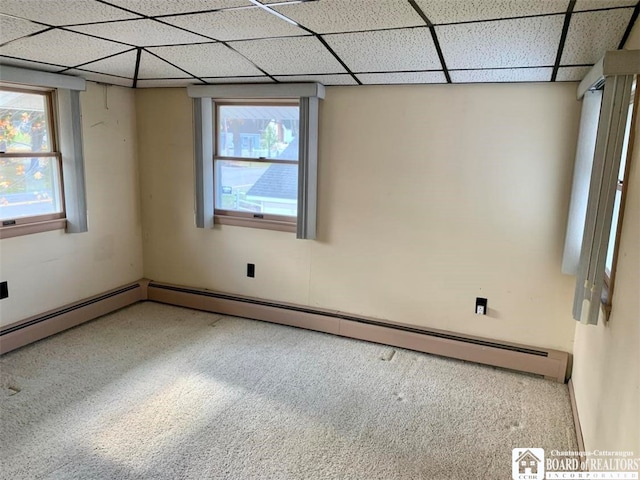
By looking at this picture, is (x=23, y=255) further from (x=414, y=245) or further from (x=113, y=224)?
(x=414, y=245)

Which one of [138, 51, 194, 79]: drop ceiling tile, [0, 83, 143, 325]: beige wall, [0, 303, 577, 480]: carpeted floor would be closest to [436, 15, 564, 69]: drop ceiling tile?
[138, 51, 194, 79]: drop ceiling tile

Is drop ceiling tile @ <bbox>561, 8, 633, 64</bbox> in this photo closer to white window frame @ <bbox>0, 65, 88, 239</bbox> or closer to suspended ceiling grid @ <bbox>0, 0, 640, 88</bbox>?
suspended ceiling grid @ <bbox>0, 0, 640, 88</bbox>

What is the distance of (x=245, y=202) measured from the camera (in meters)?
3.87

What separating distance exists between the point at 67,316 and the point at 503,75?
3.58 m

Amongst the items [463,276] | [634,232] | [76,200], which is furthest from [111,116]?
[634,232]

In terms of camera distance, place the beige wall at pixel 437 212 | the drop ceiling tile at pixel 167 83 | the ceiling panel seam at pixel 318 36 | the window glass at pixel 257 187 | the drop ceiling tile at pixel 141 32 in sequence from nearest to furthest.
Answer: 1. the ceiling panel seam at pixel 318 36
2. the drop ceiling tile at pixel 141 32
3. the beige wall at pixel 437 212
4. the drop ceiling tile at pixel 167 83
5. the window glass at pixel 257 187

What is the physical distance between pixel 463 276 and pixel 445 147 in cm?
93

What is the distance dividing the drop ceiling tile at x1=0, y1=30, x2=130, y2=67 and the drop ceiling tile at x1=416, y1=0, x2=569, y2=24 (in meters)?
1.80

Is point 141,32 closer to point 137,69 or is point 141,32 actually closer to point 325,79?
point 137,69

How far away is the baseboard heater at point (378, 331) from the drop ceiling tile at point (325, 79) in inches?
69.5

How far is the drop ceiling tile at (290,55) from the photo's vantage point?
2438 millimetres

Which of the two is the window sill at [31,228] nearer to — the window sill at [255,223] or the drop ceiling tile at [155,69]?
the window sill at [255,223]

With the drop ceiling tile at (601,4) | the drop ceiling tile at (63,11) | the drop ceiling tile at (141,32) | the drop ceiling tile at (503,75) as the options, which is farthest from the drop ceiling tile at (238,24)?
the drop ceiling tile at (601,4)

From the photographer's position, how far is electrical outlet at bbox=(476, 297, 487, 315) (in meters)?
3.17
